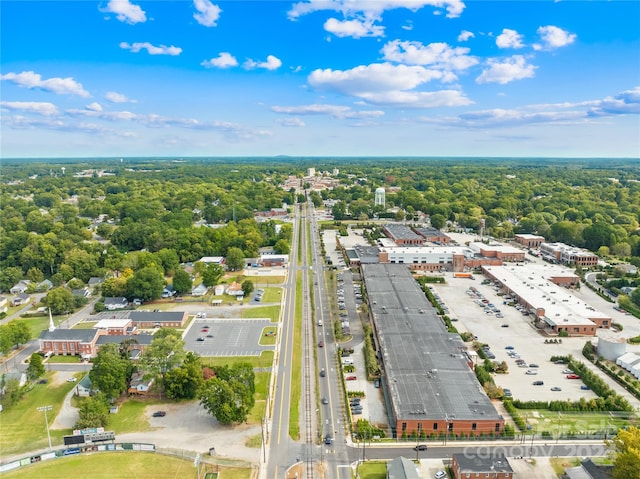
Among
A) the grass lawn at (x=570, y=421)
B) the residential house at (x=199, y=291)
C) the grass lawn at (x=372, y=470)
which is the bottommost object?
the grass lawn at (x=372, y=470)

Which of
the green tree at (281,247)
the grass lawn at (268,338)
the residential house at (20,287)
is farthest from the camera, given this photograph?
the green tree at (281,247)

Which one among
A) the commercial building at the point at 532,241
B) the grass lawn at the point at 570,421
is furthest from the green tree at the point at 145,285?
the commercial building at the point at 532,241

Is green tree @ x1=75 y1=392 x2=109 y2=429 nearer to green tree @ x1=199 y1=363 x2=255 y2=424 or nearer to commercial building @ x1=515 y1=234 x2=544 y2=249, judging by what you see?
green tree @ x1=199 y1=363 x2=255 y2=424

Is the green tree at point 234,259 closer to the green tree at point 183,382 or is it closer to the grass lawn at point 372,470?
the green tree at point 183,382

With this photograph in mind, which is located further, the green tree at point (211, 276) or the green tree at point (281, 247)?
the green tree at point (281, 247)

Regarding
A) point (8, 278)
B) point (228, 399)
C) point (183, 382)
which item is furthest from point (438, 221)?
point (8, 278)

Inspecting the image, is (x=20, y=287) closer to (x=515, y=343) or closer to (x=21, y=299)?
(x=21, y=299)

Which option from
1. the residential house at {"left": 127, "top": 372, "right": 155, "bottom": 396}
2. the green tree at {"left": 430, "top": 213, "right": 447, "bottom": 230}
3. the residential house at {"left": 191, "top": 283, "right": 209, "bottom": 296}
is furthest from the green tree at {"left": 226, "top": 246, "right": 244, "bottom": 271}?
the green tree at {"left": 430, "top": 213, "right": 447, "bottom": 230}

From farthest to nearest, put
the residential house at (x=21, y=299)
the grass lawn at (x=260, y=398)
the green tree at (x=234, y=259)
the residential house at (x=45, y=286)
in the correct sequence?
the green tree at (x=234, y=259) → the residential house at (x=45, y=286) → the residential house at (x=21, y=299) → the grass lawn at (x=260, y=398)
